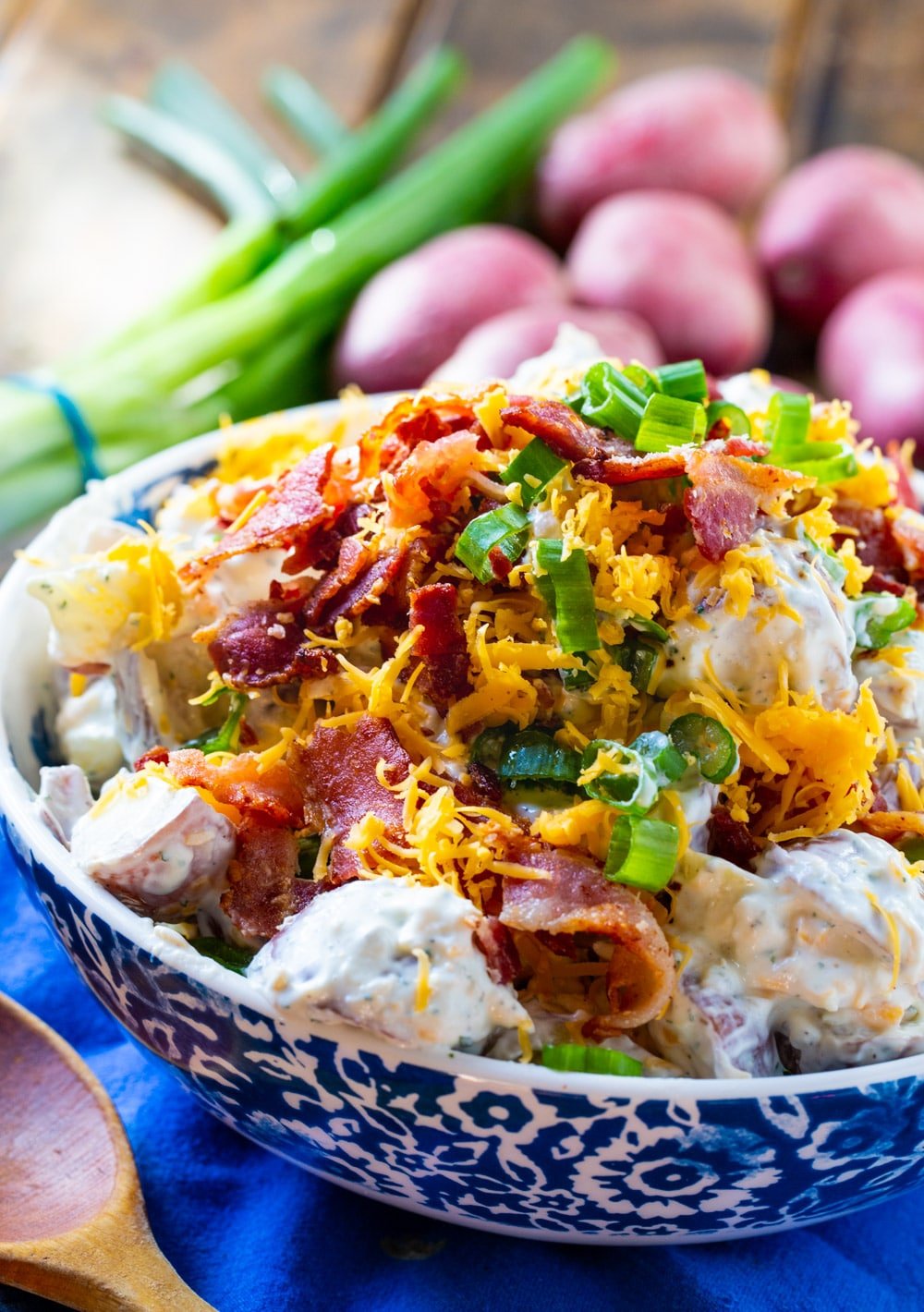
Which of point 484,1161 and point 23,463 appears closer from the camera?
point 484,1161

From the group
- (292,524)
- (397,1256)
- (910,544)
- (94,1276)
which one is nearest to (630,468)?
(292,524)

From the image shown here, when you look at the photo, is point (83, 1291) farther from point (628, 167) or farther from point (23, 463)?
point (628, 167)

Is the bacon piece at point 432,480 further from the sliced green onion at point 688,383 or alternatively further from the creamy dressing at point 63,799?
the creamy dressing at point 63,799

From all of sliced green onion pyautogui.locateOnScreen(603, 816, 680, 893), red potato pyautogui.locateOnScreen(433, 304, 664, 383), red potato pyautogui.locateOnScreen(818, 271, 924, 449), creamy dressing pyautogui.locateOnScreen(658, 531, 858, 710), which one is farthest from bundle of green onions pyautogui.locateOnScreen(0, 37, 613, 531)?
sliced green onion pyautogui.locateOnScreen(603, 816, 680, 893)

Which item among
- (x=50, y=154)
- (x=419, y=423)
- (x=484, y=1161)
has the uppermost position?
(x=50, y=154)

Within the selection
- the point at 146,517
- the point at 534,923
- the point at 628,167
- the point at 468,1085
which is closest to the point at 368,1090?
the point at 468,1085

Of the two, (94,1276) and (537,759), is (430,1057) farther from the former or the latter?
(94,1276)

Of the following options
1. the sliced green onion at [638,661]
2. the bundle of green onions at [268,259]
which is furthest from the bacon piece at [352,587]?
the bundle of green onions at [268,259]

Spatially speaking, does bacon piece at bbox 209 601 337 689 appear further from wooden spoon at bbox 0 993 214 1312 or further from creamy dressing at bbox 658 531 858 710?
wooden spoon at bbox 0 993 214 1312
